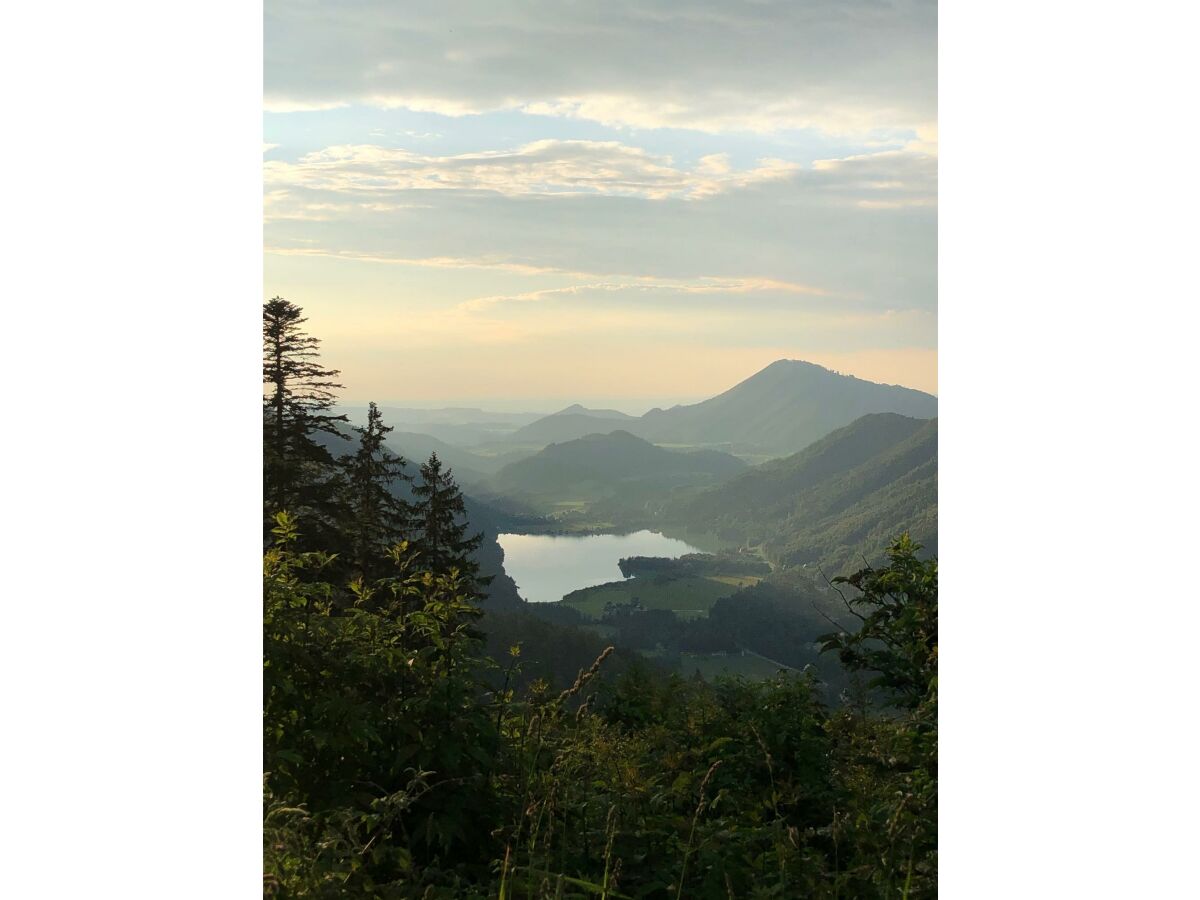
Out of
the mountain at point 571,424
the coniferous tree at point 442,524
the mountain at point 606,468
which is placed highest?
the mountain at point 571,424

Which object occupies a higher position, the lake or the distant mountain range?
the distant mountain range

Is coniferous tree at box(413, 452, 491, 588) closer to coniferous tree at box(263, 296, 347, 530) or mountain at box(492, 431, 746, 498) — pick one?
mountain at box(492, 431, 746, 498)

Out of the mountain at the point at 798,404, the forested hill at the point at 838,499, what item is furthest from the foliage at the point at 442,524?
the mountain at the point at 798,404

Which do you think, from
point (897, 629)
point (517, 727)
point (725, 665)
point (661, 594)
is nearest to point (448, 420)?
point (661, 594)

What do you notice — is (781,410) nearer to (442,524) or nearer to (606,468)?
(606,468)

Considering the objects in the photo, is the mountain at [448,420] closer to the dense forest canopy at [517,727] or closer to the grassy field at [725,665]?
the dense forest canopy at [517,727]

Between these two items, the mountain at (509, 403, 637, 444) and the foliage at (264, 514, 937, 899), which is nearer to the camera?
the foliage at (264, 514, 937, 899)

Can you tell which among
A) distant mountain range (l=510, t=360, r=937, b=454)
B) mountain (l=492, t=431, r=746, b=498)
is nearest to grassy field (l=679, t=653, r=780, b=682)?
mountain (l=492, t=431, r=746, b=498)
